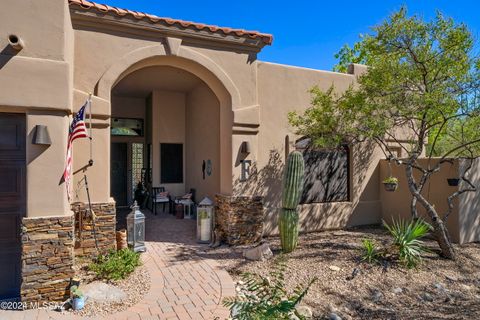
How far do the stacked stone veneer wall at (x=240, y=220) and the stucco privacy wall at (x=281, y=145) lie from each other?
0.30 m

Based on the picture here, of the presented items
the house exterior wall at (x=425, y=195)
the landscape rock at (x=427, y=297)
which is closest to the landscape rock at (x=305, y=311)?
the landscape rock at (x=427, y=297)

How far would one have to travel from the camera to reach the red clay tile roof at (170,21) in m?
6.62

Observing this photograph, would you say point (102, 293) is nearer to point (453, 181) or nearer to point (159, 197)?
point (159, 197)

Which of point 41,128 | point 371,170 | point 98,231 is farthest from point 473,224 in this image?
point 41,128

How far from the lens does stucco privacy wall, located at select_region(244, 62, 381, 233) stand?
28.8ft

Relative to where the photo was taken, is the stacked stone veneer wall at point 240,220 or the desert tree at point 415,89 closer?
the desert tree at point 415,89

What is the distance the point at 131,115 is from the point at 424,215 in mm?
11550

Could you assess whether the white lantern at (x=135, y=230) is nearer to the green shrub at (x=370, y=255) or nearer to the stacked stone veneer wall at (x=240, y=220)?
the stacked stone veneer wall at (x=240, y=220)

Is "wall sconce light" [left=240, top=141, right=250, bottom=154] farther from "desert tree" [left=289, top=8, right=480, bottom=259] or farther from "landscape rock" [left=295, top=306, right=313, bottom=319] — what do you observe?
"landscape rock" [left=295, top=306, right=313, bottom=319]

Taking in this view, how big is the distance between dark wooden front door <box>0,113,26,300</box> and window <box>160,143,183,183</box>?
6920 mm

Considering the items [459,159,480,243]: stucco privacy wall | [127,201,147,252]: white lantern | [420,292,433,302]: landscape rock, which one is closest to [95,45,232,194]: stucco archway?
[127,201,147,252]: white lantern

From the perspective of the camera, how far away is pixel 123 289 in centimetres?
557

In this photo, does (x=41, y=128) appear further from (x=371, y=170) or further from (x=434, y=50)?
(x=371, y=170)

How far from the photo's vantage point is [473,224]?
8922mm
